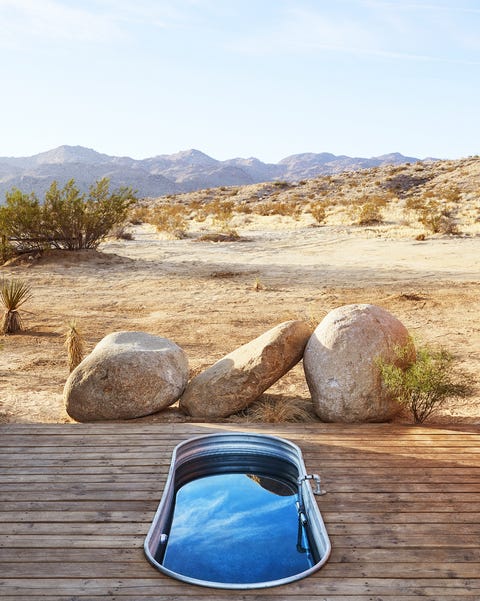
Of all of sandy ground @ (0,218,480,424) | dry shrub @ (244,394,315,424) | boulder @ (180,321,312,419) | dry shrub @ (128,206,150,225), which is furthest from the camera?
dry shrub @ (128,206,150,225)

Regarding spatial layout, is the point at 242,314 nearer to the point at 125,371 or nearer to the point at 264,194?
the point at 125,371

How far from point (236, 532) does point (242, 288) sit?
354 inches

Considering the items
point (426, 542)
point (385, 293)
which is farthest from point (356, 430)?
point (385, 293)

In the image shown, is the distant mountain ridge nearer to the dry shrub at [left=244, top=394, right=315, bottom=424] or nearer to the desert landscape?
the desert landscape

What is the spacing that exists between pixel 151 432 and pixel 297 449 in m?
1.29

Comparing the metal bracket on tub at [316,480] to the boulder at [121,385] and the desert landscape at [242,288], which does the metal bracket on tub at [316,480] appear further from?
the boulder at [121,385]

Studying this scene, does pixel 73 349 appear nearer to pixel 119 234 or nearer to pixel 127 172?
pixel 119 234

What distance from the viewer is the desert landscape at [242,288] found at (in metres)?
8.02

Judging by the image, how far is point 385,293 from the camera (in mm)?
12461

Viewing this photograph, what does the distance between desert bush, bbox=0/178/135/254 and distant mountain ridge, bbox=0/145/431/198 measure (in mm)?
35423

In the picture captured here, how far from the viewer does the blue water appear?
12.9ft

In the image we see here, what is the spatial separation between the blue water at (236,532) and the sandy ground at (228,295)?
1.33 metres

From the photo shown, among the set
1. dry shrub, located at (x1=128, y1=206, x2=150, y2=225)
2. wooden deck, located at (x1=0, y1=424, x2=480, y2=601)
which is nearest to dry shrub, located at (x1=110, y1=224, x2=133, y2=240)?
dry shrub, located at (x1=128, y1=206, x2=150, y2=225)

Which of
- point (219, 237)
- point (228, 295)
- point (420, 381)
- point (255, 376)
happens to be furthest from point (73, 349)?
point (219, 237)
